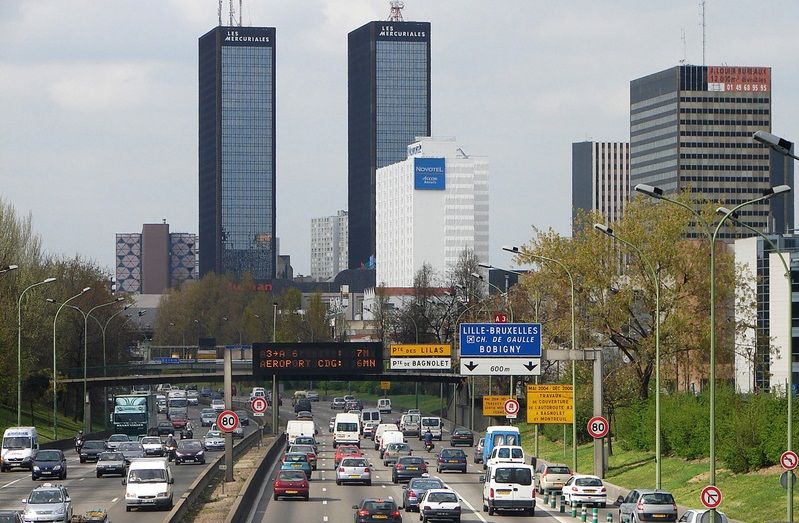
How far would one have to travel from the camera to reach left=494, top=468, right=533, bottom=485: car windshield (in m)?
50.8

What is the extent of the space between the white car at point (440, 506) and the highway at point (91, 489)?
26.5 ft

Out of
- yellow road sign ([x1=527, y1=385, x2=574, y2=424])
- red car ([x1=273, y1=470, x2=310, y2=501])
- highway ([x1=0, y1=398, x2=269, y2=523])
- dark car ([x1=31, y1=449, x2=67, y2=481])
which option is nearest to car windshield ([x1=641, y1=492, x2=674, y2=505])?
highway ([x1=0, y1=398, x2=269, y2=523])

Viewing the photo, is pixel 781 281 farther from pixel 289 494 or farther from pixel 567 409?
pixel 289 494

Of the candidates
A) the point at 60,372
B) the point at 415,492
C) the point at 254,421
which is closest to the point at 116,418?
the point at 60,372

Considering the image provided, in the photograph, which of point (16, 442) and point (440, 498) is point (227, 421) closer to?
point (440, 498)

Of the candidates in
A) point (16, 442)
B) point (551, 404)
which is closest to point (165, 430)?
point (16, 442)

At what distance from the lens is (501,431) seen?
73.2m

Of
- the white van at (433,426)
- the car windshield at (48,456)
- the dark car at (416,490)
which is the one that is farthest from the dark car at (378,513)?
the white van at (433,426)

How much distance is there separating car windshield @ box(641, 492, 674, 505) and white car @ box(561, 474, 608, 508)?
352 inches

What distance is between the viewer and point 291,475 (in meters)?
56.0

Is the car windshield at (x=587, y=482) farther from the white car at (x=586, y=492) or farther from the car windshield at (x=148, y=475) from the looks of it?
the car windshield at (x=148, y=475)

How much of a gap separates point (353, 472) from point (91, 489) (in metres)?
10.6

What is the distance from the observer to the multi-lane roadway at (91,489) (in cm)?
4971

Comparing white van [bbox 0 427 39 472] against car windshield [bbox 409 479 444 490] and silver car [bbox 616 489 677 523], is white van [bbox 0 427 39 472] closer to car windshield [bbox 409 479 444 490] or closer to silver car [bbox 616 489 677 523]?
car windshield [bbox 409 479 444 490]
